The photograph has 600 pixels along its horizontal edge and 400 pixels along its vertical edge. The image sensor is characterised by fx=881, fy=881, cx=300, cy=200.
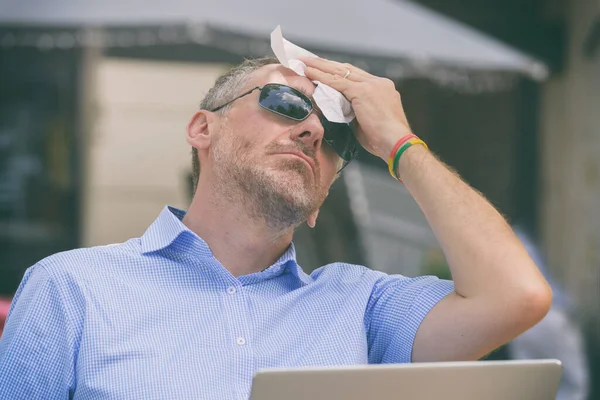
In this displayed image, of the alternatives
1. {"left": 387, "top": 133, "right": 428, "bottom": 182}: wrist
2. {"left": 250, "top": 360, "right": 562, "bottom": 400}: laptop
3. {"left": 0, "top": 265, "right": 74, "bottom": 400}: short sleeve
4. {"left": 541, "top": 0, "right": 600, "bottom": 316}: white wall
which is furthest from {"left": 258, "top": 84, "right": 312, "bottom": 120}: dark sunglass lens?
{"left": 541, "top": 0, "right": 600, "bottom": 316}: white wall

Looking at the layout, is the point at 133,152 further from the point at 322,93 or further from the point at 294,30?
the point at 322,93

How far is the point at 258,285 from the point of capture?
211 centimetres

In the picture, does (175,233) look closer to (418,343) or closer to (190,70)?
(418,343)

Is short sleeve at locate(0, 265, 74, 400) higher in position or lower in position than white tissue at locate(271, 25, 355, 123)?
lower

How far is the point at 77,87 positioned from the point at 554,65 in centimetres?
298

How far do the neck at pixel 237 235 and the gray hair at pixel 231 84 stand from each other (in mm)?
238

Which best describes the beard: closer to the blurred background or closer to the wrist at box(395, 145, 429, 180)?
the wrist at box(395, 145, 429, 180)

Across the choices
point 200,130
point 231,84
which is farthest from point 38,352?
point 231,84

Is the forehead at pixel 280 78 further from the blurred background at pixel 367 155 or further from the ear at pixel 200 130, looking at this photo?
the blurred background at pixel 367 155

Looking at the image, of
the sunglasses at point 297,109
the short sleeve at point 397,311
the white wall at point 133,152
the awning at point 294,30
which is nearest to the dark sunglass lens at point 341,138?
the sunglasses at point 297,109

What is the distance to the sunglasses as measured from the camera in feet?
7.07

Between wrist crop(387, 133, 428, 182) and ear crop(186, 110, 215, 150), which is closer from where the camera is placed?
wrist crop(387, 133, 428, 182)

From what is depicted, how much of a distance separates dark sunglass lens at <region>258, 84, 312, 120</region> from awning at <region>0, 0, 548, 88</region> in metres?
2.06

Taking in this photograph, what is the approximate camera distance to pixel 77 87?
5586 millimetres
